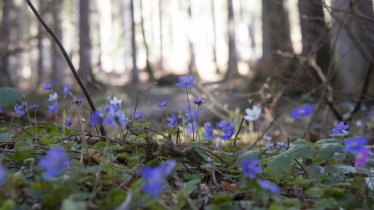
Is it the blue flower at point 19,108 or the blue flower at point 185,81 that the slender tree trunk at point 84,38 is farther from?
the blue flower at point 185,81

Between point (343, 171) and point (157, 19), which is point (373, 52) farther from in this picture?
point (157, 19)

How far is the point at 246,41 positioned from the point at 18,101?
5310 centimetres

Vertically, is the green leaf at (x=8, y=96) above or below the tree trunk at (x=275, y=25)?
below

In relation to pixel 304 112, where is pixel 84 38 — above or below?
above

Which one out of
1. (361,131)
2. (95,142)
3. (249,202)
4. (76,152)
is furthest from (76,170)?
(361,131)

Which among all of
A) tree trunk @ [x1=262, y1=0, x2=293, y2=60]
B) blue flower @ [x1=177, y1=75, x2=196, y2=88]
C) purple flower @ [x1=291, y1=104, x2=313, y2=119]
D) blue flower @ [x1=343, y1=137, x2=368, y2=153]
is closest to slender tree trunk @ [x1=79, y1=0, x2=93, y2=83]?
tree trunk @ [x1=262, y1=0, x2=293, y2=60]

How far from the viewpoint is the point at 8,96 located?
7.20ft

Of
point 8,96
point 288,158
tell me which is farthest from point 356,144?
point 8,96

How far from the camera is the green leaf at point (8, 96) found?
2158 mm

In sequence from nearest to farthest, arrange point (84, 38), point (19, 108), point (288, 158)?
1. point (288, 158)
2. point (19, 108)
3. point (84, 38)

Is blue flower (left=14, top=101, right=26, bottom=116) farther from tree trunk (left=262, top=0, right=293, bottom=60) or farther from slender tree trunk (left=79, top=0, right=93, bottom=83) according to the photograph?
slender tree trunk (left=79, top=0, right=93, bottom=83)

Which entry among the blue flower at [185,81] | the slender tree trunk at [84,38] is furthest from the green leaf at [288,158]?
the slender tree trunk at [84,38]

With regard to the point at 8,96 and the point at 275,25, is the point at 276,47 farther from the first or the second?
the point at 8,96

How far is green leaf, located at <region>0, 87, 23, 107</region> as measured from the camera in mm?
2158
